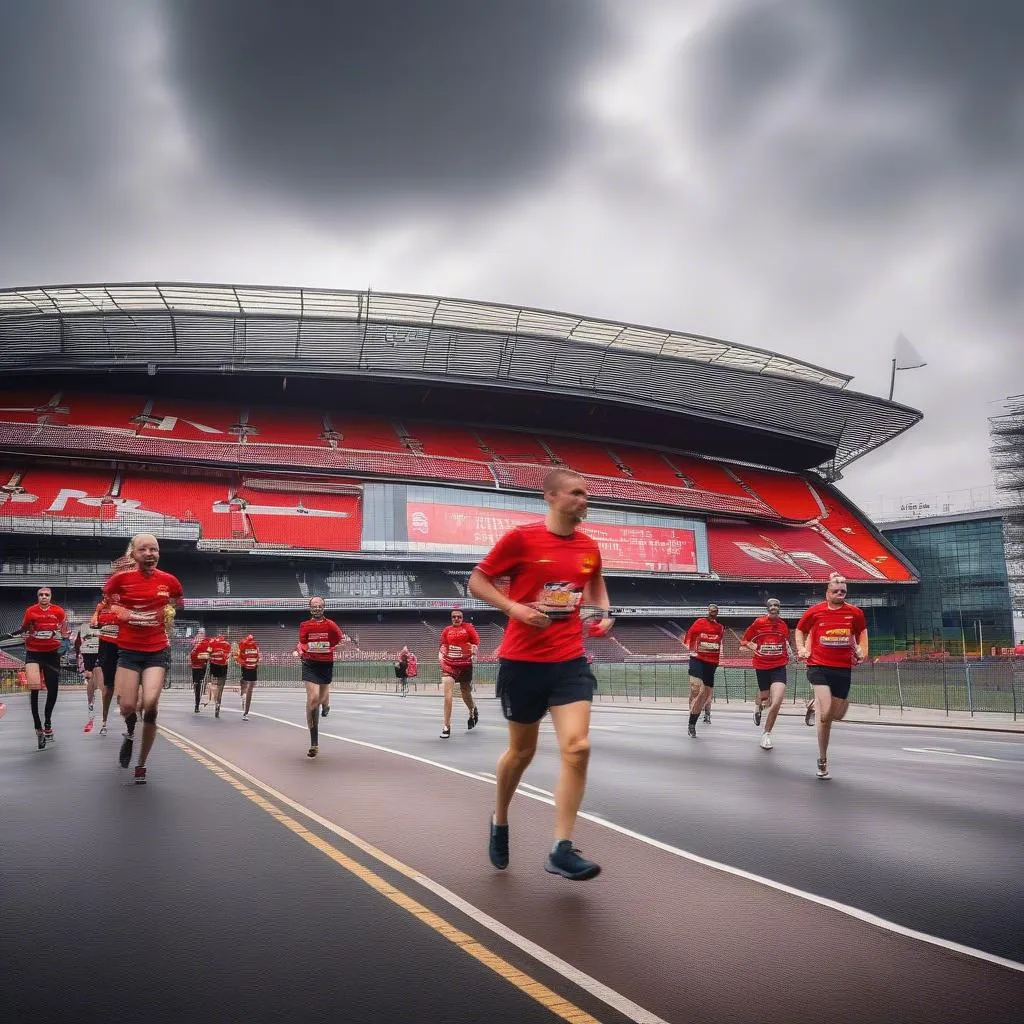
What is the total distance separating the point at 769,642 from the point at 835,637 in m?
4.38

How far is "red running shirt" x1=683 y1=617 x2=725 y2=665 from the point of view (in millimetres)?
15891

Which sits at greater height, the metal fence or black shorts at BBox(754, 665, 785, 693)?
black shorts at BBox(754, 665, 785, 693)

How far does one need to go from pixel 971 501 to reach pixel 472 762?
255 ft

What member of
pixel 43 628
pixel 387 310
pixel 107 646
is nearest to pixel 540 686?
pixel 107 646

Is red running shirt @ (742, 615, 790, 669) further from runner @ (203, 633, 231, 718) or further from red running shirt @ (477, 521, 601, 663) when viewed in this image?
runner @ (203, 633, 231, 718)

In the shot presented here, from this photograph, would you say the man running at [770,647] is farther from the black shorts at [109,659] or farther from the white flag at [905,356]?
the white flag at [905,356]

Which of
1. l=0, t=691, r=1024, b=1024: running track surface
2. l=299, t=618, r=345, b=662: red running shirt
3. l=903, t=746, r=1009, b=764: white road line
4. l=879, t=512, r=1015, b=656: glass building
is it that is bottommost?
l=903, t=746, r=1009, b=764: white road line

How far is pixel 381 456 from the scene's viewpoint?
60.3m

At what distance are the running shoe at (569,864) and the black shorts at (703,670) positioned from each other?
1130cm

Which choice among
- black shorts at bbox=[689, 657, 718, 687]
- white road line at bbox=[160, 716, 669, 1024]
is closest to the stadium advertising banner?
black shorts at bbox=[689, 657, 718, 687]

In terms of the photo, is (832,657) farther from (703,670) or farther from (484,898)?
(484,898)

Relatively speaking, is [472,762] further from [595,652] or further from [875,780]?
[595,652]

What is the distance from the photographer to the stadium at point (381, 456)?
51.5 m

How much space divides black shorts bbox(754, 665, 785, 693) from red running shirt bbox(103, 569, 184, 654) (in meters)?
9.01
